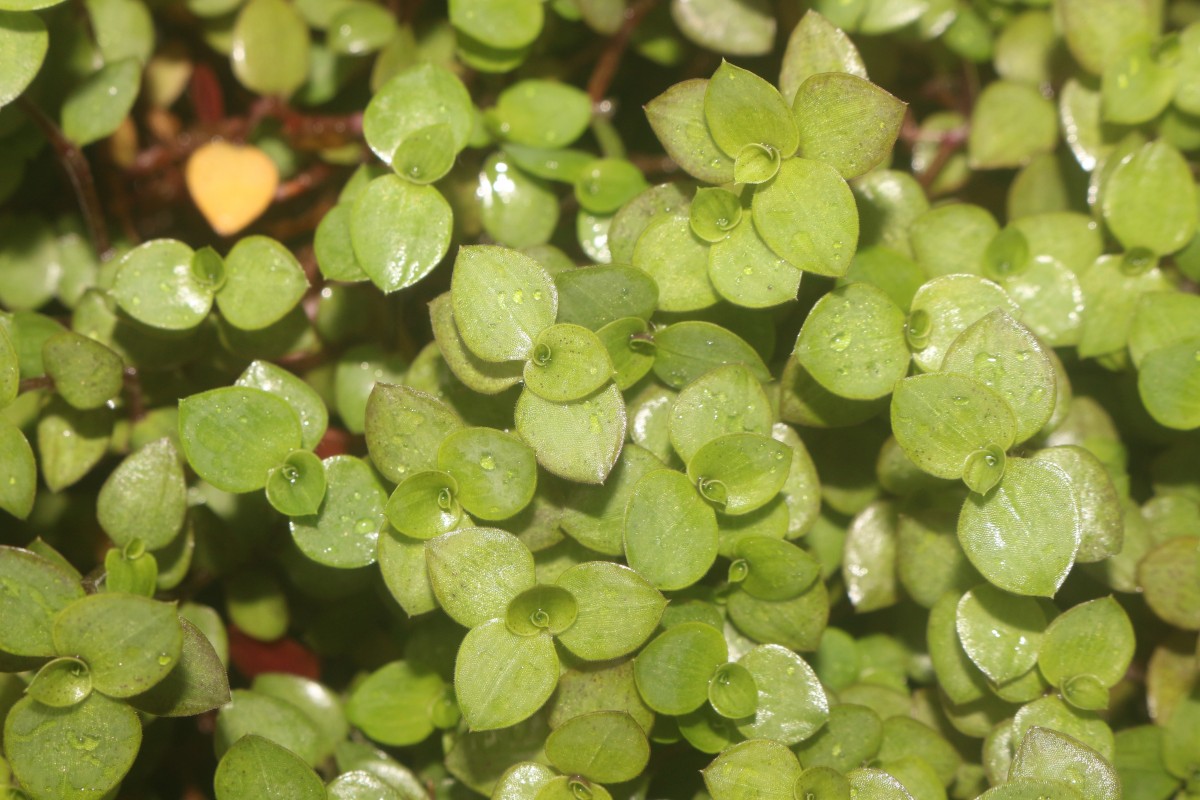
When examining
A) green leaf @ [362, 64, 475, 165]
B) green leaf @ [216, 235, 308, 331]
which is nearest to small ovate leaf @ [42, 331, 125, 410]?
green leaf @ [216, 235, 308, 331]

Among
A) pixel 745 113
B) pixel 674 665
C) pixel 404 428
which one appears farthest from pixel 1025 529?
pixel 404 428

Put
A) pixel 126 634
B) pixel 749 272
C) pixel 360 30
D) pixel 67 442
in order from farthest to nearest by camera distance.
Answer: pixel 360 30 → pixel 67 442 → pixel 749 272 → pixel 126 634

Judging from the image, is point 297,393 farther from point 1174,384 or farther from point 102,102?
point 1174,384

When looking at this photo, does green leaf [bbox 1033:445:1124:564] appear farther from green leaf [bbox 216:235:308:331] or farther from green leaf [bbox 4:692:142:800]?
green leaf [bbox 4:692:142:800]

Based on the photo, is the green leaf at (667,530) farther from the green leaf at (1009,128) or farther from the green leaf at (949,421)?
the green leaf at (1009,128)

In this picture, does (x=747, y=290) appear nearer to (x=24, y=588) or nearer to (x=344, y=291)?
(x=344, y=291)
